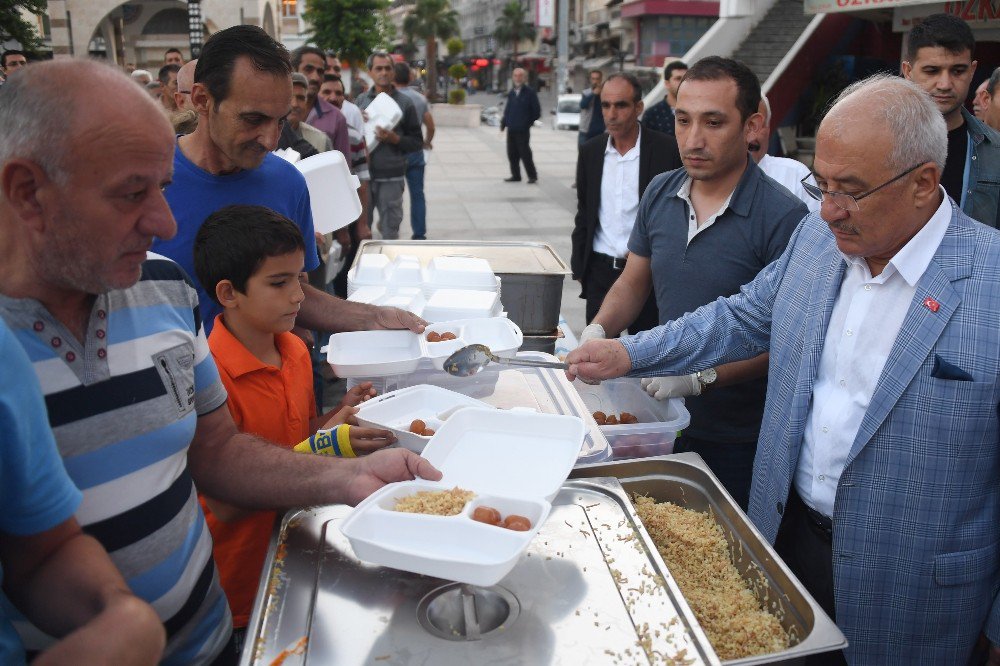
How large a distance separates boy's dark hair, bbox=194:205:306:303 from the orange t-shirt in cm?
14

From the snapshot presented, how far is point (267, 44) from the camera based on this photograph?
2502 mm

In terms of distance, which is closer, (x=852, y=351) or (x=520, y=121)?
(x=852, y=351)

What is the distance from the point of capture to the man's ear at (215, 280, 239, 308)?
2129 mm

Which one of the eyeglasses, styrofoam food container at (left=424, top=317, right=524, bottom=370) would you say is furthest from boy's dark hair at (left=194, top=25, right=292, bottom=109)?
the eyeglasses

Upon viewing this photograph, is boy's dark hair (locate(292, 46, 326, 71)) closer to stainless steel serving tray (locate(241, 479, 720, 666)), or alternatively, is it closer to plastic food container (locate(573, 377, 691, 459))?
plastic food container (locate(573, 377, 691, 459))

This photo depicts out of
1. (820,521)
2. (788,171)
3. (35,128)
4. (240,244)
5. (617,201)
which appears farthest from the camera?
(617,201)

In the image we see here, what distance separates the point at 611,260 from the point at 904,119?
3.06 metres

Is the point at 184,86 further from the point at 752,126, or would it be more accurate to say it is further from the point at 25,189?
the point at 25,189

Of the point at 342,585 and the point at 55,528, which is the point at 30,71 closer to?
the point at 55,528

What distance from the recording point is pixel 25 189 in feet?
3.77

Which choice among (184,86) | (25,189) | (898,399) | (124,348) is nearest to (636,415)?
(898,399)

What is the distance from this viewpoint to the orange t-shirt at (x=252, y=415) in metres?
1.92

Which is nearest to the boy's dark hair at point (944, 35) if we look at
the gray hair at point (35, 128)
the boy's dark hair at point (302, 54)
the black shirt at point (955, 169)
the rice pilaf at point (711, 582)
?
the black shirt at point (955, 169)

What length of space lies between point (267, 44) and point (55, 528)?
186 cm
